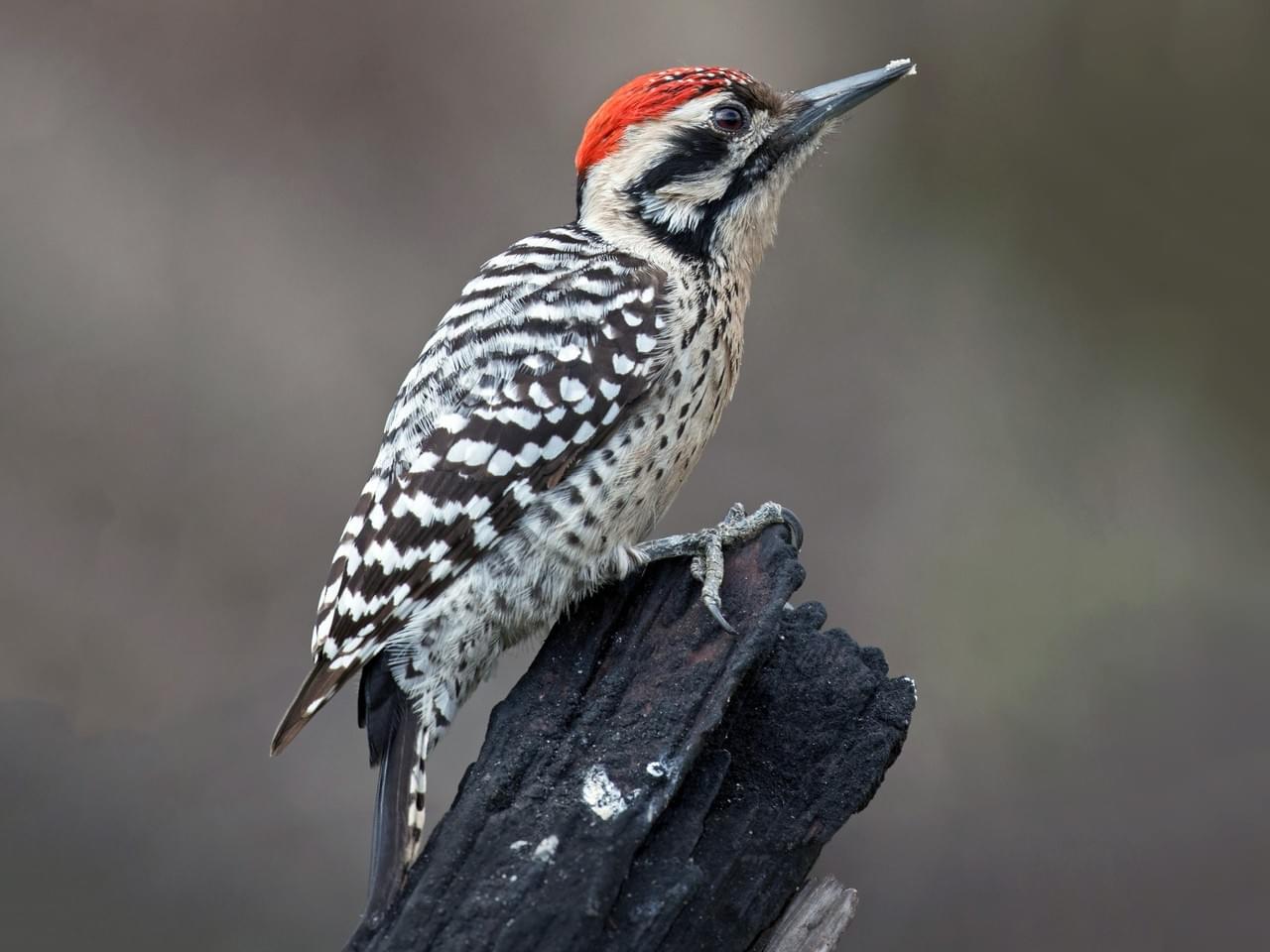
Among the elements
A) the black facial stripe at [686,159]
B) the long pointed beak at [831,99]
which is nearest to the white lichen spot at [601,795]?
the black facial stripe at [686,159]

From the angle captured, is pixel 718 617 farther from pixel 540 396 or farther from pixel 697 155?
pixel 697 155

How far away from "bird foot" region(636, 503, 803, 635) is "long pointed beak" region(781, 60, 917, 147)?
0.99 metres

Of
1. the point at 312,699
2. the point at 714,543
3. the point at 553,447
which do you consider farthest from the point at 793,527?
the point at 312,699

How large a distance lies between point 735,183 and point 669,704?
1.43 m

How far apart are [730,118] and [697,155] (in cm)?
13

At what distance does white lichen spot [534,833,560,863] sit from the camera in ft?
7.45

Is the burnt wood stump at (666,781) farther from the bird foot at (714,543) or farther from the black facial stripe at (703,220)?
the black facial stripe at (703,220)

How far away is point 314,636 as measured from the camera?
2947mm

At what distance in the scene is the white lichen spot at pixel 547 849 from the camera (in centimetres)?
227

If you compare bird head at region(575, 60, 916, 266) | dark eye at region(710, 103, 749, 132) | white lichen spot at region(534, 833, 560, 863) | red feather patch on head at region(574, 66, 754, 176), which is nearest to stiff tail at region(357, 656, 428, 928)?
white lichen spot at region(534, 833, 560, 863)

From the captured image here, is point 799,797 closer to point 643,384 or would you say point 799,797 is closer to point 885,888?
point 643,384

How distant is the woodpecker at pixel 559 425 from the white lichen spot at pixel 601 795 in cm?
45

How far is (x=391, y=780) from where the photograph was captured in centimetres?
274

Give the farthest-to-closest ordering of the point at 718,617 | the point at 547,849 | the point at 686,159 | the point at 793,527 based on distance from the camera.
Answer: the point at 686,159 < the point at 793,527 < the point at 718,617 < the point at 547,849
